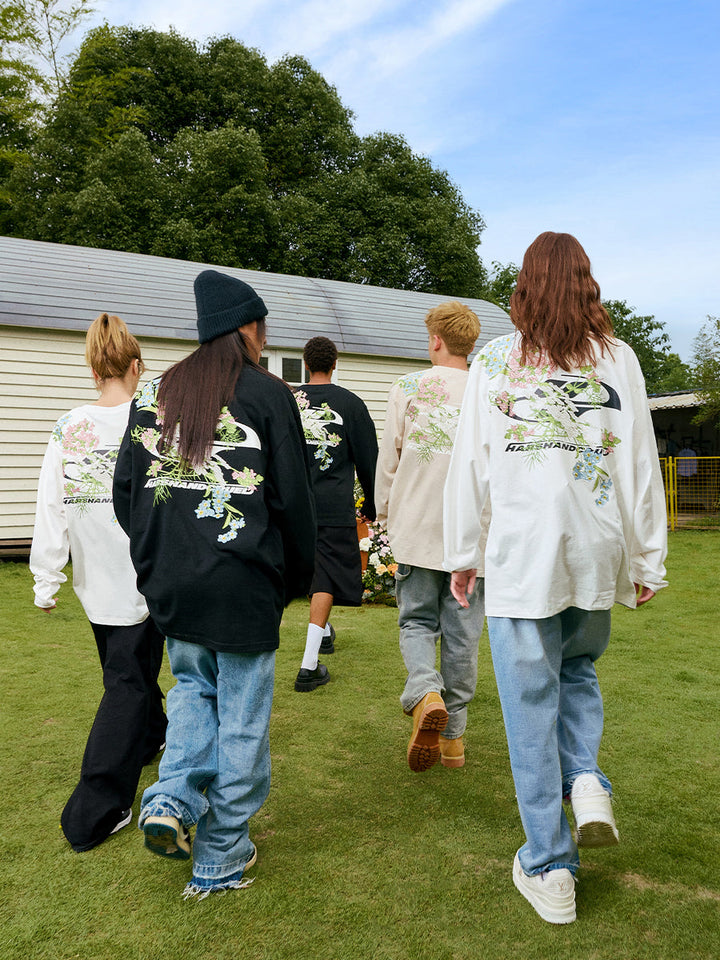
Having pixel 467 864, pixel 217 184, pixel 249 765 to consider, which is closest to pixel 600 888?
pixel 467 864

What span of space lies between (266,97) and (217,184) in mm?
6486

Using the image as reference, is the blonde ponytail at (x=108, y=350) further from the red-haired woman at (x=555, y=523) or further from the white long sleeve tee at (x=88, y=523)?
the red-haired woman at (x=555, y=523)

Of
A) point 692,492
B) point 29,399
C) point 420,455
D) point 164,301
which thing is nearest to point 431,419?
point 420,455

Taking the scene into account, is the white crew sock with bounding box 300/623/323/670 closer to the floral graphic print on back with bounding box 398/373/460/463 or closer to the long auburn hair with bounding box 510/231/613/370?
the floral graphic print on back with bounding box 398/373/460/463

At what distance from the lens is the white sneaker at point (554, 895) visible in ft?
7.40

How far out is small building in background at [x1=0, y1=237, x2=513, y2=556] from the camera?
29.7ft

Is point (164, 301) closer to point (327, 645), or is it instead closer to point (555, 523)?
point (327, 645)

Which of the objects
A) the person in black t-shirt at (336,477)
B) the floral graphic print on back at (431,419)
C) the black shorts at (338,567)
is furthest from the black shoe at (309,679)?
the floral graphic print on back at (431,419)

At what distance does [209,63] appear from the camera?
27.1 metres

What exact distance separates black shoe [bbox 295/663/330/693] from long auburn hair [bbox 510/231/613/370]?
2857mm

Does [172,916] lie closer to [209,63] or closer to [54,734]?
[54,734]

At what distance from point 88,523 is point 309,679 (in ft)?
6.71

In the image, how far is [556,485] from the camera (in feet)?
7.30

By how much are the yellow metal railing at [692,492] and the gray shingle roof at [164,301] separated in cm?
549
